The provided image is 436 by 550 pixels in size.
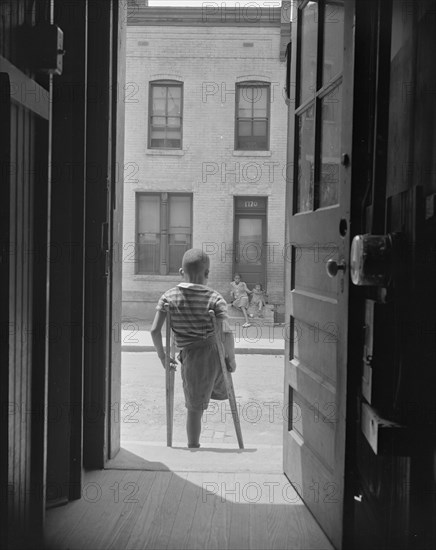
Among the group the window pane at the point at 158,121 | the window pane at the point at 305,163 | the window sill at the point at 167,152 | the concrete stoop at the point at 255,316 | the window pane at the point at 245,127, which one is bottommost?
the concrete stoop at the point at 255,316

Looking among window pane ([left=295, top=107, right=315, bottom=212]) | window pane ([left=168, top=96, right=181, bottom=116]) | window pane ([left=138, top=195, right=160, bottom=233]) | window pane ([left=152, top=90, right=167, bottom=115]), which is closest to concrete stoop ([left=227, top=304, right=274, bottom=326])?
window pane ([left=138, top=195, right=160, bottom=233])

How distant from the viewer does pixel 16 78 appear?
2299 millimetres

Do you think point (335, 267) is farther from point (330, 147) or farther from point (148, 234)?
point (148, 234)

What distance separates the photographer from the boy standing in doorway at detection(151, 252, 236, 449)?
4.85 metres

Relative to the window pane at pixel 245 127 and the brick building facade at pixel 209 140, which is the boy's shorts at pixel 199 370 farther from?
the window pane at pixel 245 127

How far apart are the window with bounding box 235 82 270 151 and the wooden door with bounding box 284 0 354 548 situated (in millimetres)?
12435

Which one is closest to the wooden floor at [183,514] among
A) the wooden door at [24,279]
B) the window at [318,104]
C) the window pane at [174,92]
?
the wooden door at [24,279]

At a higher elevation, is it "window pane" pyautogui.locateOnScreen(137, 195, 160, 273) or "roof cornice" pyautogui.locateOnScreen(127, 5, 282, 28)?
"roof cornice" pyautogui.locateOnScreen(127, 5, 282, 28)

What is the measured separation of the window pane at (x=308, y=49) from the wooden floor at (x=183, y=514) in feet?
6.54

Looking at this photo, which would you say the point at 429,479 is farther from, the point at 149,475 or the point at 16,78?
the point at 16,78

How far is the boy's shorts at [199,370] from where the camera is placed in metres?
4.90

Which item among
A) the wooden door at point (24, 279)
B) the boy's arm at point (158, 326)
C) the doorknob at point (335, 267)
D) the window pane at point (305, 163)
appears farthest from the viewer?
the boy's arm at point (158, 326)

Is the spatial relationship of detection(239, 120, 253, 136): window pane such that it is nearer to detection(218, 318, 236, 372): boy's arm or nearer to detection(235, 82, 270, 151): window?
detection(235, 82, 270, 151): window

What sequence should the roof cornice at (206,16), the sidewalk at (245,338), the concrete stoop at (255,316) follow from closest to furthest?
the sidewalk at (245,338) < the concrete stoop at (255,316) < the roof cornice at (206,16)
